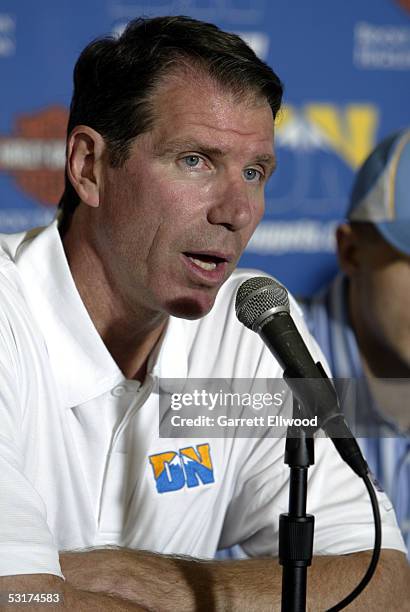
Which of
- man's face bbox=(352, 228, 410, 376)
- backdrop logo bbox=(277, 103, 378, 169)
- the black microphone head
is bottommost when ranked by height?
the black microphone head

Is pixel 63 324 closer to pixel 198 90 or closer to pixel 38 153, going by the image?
pixel 198 90

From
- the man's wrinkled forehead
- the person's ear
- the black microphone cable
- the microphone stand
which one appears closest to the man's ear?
the man's wrinkled forehead

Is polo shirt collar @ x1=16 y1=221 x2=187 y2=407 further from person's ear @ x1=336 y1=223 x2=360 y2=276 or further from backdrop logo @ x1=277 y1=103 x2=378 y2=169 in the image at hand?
backdrop logo @ x1=277 y1=103 x2=378 y2=169

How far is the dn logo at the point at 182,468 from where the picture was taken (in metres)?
1.37

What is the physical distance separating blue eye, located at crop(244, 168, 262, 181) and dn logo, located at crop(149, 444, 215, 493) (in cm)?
42

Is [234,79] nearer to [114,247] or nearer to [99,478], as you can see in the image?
[114,247]

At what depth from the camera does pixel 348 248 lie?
214cm

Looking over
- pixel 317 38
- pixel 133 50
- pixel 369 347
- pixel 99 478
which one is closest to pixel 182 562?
pixel 99 478

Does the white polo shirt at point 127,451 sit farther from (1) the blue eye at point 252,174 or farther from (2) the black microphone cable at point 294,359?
(2) the black microphone cable at point 294,359

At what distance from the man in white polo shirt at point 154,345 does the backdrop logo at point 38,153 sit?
2.29 feet

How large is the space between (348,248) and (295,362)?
126cm

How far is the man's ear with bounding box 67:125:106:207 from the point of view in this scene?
55.1 inches

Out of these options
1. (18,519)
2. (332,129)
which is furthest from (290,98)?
(18,519)

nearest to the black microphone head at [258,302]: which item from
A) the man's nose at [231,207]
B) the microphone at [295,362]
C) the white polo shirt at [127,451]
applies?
the microphone at [295,362]
